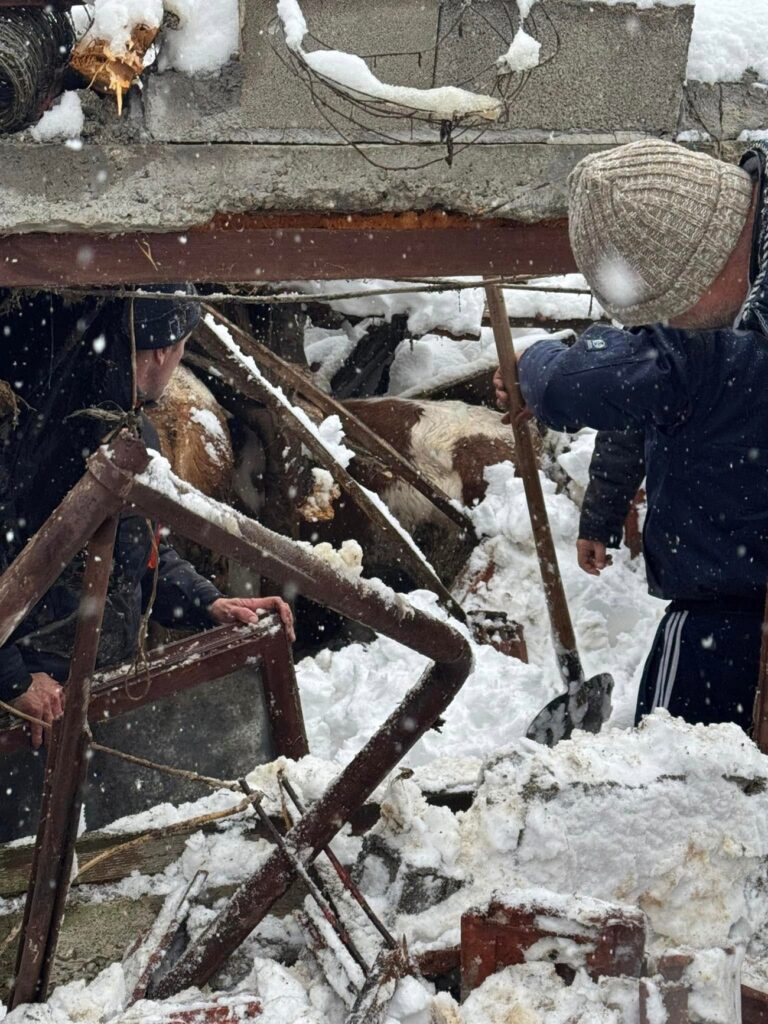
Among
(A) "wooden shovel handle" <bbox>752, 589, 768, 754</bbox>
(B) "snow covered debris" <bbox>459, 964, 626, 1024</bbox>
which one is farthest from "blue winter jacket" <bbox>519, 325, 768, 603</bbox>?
(B) "snow covered debris" <bbox>459, 964, 626, 1024</bbox>

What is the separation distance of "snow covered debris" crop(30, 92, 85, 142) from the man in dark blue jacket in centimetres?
99

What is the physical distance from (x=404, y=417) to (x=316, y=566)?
5.47 m

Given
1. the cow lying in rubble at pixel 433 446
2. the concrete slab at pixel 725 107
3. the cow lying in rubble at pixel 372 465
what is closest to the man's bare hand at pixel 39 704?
the concrete slab at pixel 725 107

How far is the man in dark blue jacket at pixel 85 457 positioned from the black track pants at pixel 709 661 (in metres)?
1.38

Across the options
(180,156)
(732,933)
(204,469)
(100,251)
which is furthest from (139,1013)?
(204,469)

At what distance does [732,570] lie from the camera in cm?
286

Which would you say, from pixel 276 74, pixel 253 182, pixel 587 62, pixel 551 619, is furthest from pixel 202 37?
pixel 551 619

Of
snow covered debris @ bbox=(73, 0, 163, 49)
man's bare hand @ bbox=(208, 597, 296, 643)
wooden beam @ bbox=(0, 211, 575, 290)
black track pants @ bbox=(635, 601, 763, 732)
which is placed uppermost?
snow covered debris @ bbox=(73, 0, 163, 49)

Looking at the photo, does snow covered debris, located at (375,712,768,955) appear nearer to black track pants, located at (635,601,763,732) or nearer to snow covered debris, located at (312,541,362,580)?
black track pants, located at (635,601,763,732)

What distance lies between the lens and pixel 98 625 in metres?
2.06

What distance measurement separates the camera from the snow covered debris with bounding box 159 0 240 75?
2.37m

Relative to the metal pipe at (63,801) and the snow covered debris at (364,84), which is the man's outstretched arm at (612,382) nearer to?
the snow covered debris at (364,84)

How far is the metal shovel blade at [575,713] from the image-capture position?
4703 mm

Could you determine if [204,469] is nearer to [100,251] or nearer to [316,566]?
[100,251]
